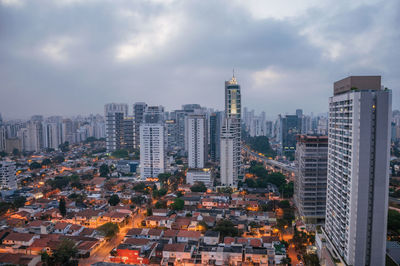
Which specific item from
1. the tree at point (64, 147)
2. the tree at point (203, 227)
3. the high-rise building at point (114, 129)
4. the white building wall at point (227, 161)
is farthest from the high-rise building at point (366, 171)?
the tree at point (64, 147)

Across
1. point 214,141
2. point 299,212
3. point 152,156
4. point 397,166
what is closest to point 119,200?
point 152,156

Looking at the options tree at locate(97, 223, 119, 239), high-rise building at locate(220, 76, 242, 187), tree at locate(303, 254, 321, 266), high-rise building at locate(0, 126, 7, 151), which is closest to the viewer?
tree at locate(303, 254, 321, 266)

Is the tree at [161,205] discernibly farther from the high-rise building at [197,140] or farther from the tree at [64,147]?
the tree at [64,147]

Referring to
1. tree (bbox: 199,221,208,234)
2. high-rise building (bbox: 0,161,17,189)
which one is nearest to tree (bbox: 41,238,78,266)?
tree (bbox: 199,221,208,234)

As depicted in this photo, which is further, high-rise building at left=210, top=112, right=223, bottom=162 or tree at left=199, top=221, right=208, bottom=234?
high-rise building at left=210, top=112, right=223, bottom=162

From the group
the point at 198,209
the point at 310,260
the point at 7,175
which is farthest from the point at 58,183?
the point at 310,260

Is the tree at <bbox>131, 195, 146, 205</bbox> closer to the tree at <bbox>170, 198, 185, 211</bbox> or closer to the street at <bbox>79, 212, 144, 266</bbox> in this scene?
the street at <bbox>79, 212, 144, 266</bbox>
